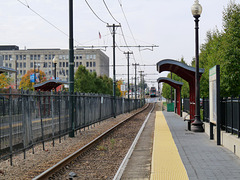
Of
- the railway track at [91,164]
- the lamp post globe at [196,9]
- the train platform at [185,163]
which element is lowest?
the railway track at [91,164]

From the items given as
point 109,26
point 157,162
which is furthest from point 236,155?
point 109,26

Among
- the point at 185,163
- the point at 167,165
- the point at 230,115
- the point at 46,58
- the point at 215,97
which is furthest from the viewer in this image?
the point at 46,58

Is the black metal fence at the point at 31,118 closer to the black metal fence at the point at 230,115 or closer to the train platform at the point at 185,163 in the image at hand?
the train platform at the point at 185,163

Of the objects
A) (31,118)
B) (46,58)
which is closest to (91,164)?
(31,118)

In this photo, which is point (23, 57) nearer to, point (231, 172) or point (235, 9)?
point (235, 9)

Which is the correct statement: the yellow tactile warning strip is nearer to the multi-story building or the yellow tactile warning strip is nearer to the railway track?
the railway track

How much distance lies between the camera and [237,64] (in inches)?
1014

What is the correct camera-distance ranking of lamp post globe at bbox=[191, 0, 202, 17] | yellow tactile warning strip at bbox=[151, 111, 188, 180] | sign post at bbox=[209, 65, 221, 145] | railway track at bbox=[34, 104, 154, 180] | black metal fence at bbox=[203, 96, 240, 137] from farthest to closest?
lamp post globe at bbox=[191, 0, 202, 17], sign post at bbox=[209, 65, 221, 145], black metal fence at bbox=[203, 96, 240, 137], railway track at bbox=[34, 104, 154, 180], yellow tactile warning strip at bbox=[151, 111, 188, 180]

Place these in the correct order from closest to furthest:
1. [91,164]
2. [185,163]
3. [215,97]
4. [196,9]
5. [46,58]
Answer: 1. [185,163]
2. [91,164]
3. [215,97]
4. [196,9]
5. [46,58]

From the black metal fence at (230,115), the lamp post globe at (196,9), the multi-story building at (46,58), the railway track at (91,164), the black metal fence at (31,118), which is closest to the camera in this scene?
the railway track at (91,164)

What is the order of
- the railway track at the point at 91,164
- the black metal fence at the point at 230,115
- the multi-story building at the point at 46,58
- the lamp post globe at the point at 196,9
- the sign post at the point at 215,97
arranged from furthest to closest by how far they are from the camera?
the multi-story building at the point at 46,58
the lamp post globe at the point at 196,9
the sign post at the point at 215,97
the black metal fence at the point at 230,115
the railway track at the point at 91,164

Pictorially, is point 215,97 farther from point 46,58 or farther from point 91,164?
point 46,58

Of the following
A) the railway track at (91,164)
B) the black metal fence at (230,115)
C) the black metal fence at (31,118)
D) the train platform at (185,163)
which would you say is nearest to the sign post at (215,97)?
the black metal fence at (230,115)

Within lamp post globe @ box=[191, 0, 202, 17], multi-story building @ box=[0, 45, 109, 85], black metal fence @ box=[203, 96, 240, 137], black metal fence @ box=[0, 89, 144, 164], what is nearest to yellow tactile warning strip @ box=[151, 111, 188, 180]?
black metal fence @ box=[203, 96, 240, 137]
